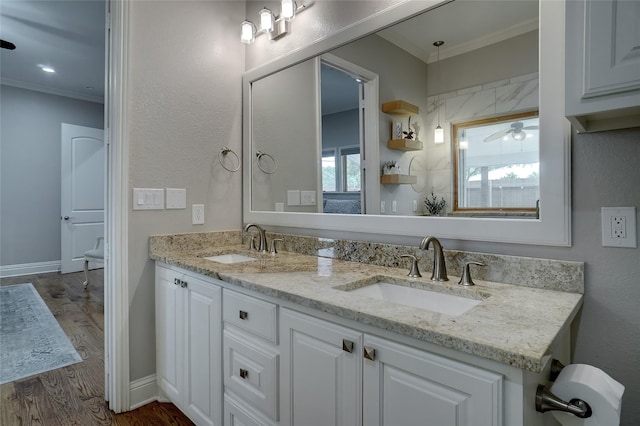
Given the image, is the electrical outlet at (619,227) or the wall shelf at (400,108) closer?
the electrical outlet at (619,227)

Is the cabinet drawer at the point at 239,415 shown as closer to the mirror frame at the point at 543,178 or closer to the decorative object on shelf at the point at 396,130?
the mirror frame at the point at 543,178

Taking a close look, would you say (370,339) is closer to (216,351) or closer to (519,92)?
(216,351)

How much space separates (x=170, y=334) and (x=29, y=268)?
4.45 metres

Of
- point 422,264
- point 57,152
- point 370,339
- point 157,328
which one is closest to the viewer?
point 370,339

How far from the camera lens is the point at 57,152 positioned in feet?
16.8

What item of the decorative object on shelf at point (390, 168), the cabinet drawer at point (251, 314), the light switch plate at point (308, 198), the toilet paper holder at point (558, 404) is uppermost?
the decorative object on shelf at point (390, 168)

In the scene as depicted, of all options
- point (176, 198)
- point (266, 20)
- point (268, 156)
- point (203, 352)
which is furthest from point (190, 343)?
point (266, 20)

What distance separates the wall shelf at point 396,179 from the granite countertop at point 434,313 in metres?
0.39

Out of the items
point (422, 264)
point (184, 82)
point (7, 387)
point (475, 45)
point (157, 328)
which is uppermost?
point (184, 82)

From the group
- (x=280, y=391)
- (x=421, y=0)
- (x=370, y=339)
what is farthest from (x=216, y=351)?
(x=421, y=0)

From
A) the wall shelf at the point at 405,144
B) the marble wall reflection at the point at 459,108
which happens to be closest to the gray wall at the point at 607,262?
the marble wall reflection at the point at 459,108

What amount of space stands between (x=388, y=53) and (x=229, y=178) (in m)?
1.28

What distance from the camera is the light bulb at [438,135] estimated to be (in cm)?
145

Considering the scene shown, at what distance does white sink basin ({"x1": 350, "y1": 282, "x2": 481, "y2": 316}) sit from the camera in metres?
1.21
